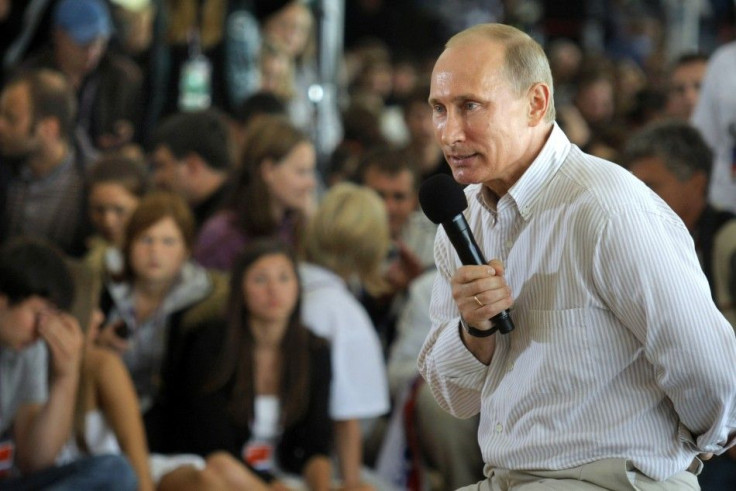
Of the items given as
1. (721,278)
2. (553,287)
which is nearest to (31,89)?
(721,278)

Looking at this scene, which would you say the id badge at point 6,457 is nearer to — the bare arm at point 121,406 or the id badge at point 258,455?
the bare arm at point 121,406

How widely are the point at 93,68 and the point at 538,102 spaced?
502 centimetres

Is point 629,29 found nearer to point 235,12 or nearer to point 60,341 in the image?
point 235,12

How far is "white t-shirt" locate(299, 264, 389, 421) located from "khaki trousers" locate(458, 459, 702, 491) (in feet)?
8.89

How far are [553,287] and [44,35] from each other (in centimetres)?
568

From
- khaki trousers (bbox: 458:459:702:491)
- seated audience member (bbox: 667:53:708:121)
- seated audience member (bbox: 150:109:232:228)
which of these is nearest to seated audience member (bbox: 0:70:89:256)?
seated audience member (bbox: 150:109:232:228)

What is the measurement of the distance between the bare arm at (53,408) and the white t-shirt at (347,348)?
1071mm

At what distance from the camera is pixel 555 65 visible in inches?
460

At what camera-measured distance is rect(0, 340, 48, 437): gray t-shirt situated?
4.70 m

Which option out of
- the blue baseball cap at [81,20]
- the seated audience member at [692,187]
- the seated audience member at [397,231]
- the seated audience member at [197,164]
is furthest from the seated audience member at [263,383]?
the blue baseball cap at [81,20]

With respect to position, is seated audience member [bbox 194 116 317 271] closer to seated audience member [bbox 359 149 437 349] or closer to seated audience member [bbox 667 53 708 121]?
seated audience member [bbox 359 149 437 349]

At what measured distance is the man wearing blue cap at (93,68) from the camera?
6.98 m

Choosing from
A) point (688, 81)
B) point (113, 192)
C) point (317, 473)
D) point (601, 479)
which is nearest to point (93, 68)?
point (113, 192)

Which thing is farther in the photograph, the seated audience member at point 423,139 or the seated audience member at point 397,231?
the seated audience member at point 423,139
